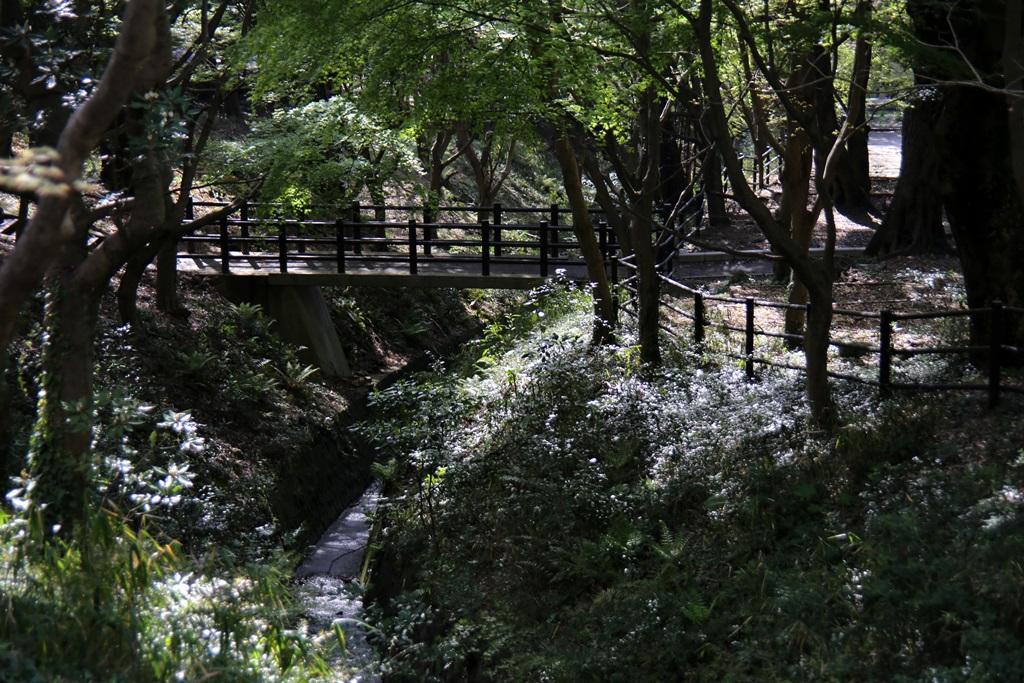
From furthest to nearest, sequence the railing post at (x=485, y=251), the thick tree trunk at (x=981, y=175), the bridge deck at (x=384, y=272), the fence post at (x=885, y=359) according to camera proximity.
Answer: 1. the railing post at (x=485, y=251)
2. the bridge deck at (x=384, y=272)
3. the thick tree trunk at (x=981, y=175)
4. the fence post at (x=885, y=359)

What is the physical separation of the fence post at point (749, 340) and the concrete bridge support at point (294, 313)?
10.1 meters

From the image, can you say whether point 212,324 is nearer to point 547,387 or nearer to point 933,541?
point 547,387

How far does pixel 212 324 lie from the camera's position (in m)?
19.1

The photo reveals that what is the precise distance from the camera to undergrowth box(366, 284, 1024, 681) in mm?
7645

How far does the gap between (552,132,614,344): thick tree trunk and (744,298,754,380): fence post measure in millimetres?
2779

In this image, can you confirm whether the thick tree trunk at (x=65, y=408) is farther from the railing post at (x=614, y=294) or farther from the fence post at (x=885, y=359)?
the railing post at (x=614, y=294)

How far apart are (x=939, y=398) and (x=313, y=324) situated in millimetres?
13177

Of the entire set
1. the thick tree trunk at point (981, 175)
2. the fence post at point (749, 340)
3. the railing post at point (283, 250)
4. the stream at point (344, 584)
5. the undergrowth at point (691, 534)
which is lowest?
the stream at point (344, 584)

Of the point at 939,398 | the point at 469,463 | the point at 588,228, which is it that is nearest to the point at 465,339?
the point at 588,228

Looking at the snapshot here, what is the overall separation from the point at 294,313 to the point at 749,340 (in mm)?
10572

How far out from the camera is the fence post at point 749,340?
12962mm

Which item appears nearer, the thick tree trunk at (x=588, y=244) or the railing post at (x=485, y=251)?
the thick tree trunk at (x=588, y=244)

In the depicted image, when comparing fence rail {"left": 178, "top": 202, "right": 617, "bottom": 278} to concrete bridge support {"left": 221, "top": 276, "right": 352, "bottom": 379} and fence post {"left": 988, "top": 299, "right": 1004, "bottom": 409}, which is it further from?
fence post {"left": 988, "top": 299, "right": 1004, "bottom": 409}

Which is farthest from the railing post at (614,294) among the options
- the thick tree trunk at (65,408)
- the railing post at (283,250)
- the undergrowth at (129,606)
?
the thick tree trunk at (65,408)
